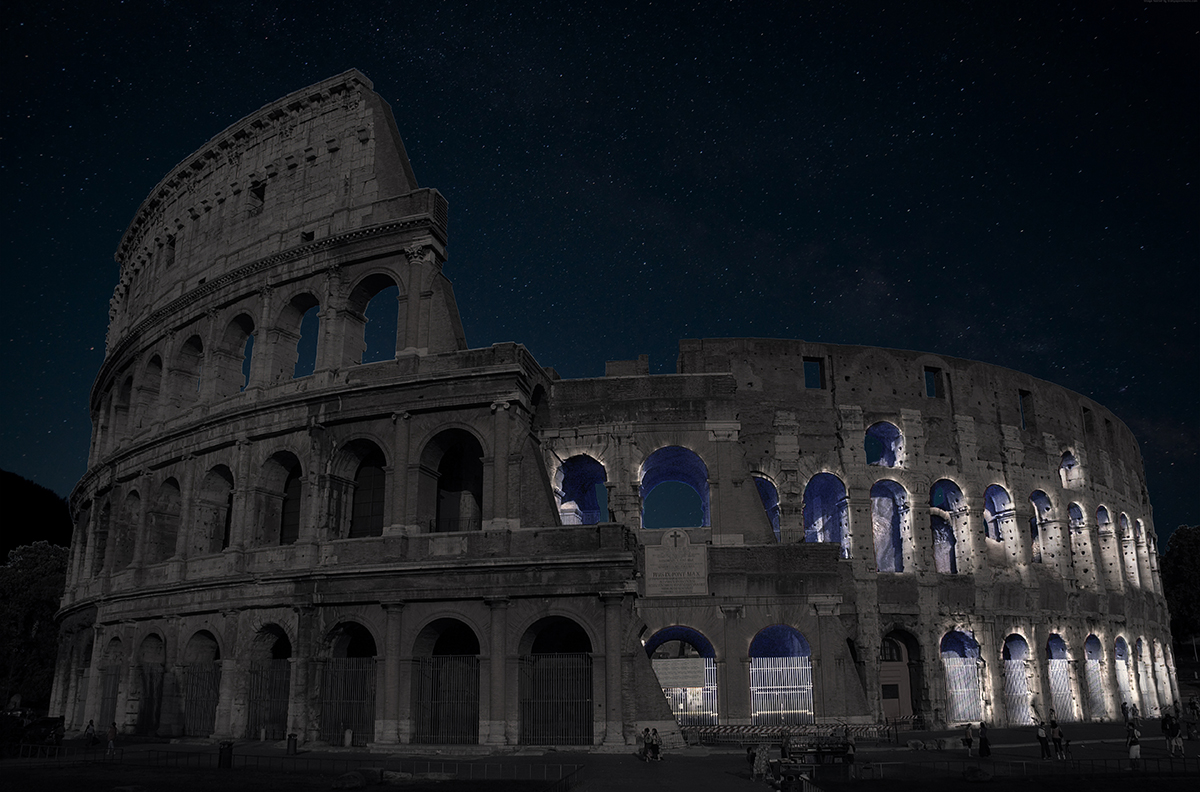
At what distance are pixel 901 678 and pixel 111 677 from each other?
23231 mm

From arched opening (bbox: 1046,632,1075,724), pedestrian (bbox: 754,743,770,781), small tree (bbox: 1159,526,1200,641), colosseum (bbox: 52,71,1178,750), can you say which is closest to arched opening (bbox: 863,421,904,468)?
colosseum (bbox: 52,71,1178,750)

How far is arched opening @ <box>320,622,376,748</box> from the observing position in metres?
20.9

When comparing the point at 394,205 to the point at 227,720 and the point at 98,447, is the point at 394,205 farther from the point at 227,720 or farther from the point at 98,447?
the point at 98,447

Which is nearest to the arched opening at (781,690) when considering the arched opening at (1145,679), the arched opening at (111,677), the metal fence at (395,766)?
the metal fence at (395,766)

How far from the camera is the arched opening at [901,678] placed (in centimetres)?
2723

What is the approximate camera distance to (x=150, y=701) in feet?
78.7

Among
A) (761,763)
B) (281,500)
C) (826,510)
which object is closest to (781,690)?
(761,763)

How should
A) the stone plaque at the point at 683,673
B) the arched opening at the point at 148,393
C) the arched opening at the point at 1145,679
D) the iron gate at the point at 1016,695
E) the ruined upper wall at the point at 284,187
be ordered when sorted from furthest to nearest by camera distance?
the arched opening at the point at 1145,679 < the arched opening at the point at 148,393 < the iron gate at the point at 1016,695 < the ruined upper wall at the point at 284,187 < the stone plaque at the point at 683,673

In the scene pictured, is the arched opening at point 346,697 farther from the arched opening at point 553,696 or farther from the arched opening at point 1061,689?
the arched opening at point 1061,689

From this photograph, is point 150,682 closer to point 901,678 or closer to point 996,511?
point 901,678

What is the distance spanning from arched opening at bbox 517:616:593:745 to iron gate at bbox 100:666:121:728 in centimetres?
1250

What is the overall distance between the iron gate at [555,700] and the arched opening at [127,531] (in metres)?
14.3

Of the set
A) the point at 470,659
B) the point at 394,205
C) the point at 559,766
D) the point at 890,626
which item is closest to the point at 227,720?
the point at 470,659

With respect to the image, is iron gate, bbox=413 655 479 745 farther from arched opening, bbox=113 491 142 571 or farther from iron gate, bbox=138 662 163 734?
arched opening, bbox=113 491 142 571
